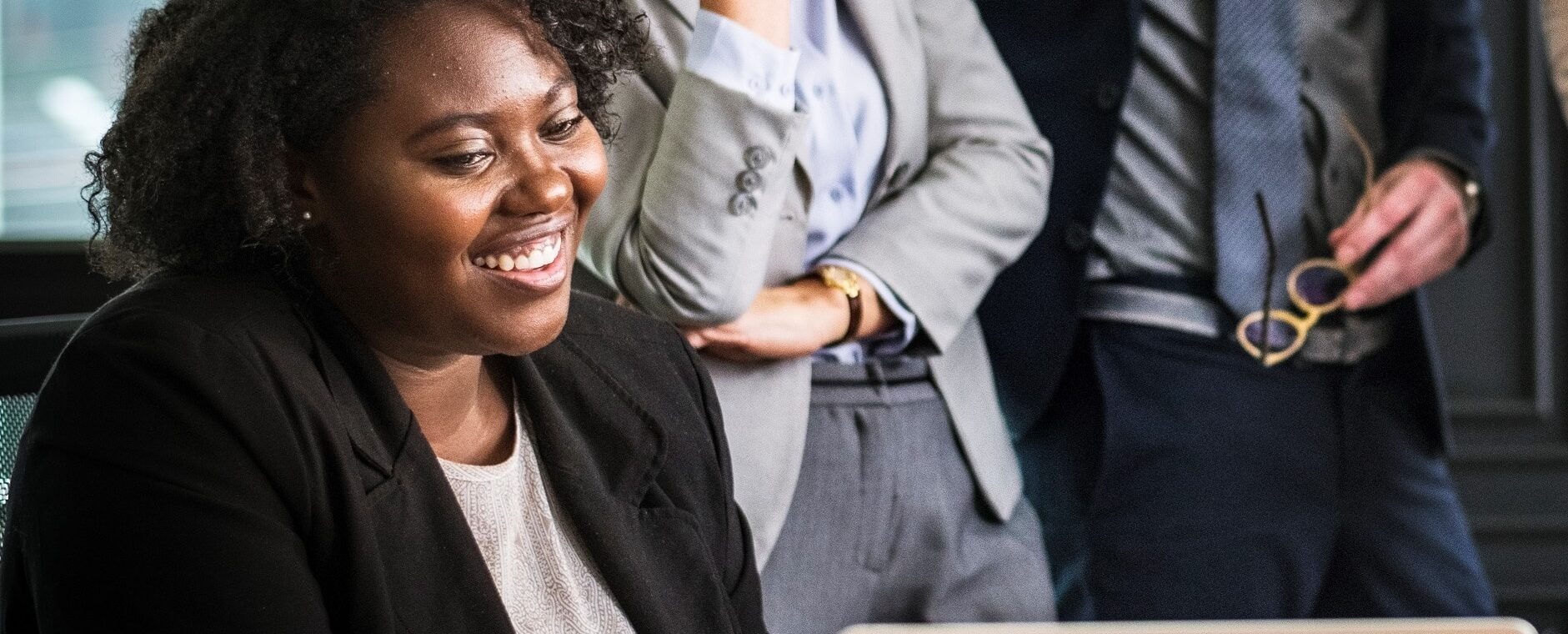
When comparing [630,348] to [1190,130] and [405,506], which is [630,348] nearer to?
[405,506]

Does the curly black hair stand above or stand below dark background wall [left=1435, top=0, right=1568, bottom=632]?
above

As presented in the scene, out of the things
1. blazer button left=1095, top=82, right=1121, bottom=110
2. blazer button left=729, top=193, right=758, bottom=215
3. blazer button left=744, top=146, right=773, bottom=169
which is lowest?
blazer button left=1095, top=82, right=1121, bottom=110

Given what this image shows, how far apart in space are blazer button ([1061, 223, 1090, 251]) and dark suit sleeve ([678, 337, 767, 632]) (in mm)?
572

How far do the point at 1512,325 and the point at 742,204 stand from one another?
134 centimetres

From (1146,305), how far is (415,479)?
1.07m

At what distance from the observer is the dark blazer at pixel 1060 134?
1.92 meters

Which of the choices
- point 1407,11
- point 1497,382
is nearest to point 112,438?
point 1407,11

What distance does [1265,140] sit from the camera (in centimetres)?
196

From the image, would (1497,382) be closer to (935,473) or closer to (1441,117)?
(1441,117)

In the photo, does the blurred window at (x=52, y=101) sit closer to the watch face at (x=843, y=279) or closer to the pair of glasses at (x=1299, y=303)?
the watch face at (x=843, y=279)

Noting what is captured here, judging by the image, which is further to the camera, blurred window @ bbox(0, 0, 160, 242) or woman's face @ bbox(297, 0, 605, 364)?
blurred window @ bbox(0, 0, 160, 242)

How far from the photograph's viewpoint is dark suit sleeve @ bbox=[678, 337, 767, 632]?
1.52 metres

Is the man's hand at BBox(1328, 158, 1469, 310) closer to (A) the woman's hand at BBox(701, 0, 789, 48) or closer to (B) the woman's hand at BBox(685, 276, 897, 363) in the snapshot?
(B) the woman's hand at BBox(685, 276, 897, 363)

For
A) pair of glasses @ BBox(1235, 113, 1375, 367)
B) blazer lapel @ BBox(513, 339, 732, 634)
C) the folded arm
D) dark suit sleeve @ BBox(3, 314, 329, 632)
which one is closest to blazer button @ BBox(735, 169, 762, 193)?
the folded arm
